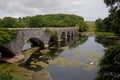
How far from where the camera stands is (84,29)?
152125mm

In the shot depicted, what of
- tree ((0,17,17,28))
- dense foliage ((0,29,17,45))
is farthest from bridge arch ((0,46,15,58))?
tree ((0,17,17,28))

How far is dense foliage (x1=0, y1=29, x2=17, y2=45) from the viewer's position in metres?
36.7

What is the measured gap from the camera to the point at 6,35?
3756 centimetres

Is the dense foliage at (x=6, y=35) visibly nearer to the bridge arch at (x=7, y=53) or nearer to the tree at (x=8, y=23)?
the bridge arch at (x=7, y=53)

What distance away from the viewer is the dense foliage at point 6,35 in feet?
120

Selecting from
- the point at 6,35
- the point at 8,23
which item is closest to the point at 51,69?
the point at 6,35

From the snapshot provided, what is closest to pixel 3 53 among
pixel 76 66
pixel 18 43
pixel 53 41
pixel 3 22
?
pixel 18 43

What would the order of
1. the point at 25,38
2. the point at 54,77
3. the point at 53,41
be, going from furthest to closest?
the point at 53,41
the point at 25,38
the point at 54,77

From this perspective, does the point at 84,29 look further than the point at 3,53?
Yes

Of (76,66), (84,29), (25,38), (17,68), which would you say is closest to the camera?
(17,68)

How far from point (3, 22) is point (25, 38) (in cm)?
4565

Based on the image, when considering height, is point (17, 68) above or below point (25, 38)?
below

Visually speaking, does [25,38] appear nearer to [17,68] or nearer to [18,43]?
[18,43]

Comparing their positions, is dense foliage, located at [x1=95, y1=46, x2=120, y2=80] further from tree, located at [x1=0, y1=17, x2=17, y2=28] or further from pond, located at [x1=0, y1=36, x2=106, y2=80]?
tree, located at [x1=0, y1=17, x2=17, y2=28]
